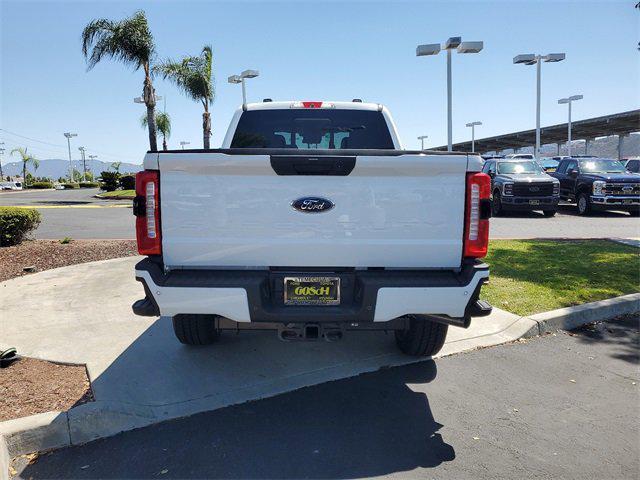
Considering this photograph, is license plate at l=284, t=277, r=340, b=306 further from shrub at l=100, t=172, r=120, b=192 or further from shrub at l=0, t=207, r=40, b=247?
shrub at l=100, t=172, r=120, b=192

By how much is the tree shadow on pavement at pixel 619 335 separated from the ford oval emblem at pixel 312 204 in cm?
318

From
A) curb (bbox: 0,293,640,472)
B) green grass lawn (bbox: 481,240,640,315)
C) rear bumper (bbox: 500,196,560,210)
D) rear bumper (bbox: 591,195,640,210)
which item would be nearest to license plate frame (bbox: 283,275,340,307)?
curb (bbox: 0,293,640,472)

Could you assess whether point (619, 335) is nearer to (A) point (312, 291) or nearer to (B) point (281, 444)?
(A) point (312, 291)

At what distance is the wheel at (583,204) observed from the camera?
1627cm

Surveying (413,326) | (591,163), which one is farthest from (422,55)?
(413,326)

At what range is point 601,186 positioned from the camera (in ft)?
51.9

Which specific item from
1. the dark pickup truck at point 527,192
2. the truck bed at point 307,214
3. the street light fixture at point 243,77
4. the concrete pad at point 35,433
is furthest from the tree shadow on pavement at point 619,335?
the street light fixture at point 243,77

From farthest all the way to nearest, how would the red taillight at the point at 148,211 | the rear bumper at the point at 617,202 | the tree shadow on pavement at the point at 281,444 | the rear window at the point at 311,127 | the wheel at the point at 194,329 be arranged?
the rear bumper at the point at 617,202 < the rear window at the point at 311,127 < the wheel at the point at 194,329 < the red taillight at the point at 148,211 < the tree shadow on pavement at the point at 281,444

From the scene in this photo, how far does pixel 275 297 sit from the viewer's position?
10.3ft

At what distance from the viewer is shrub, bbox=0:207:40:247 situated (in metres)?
9.38

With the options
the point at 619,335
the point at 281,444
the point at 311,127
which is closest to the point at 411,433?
the point at 281,444

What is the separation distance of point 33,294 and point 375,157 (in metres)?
5.61

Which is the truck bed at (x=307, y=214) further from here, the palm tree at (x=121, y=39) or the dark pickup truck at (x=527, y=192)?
the palm tree at (x=121, y=39)

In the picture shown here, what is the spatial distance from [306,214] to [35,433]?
7.20 ft
